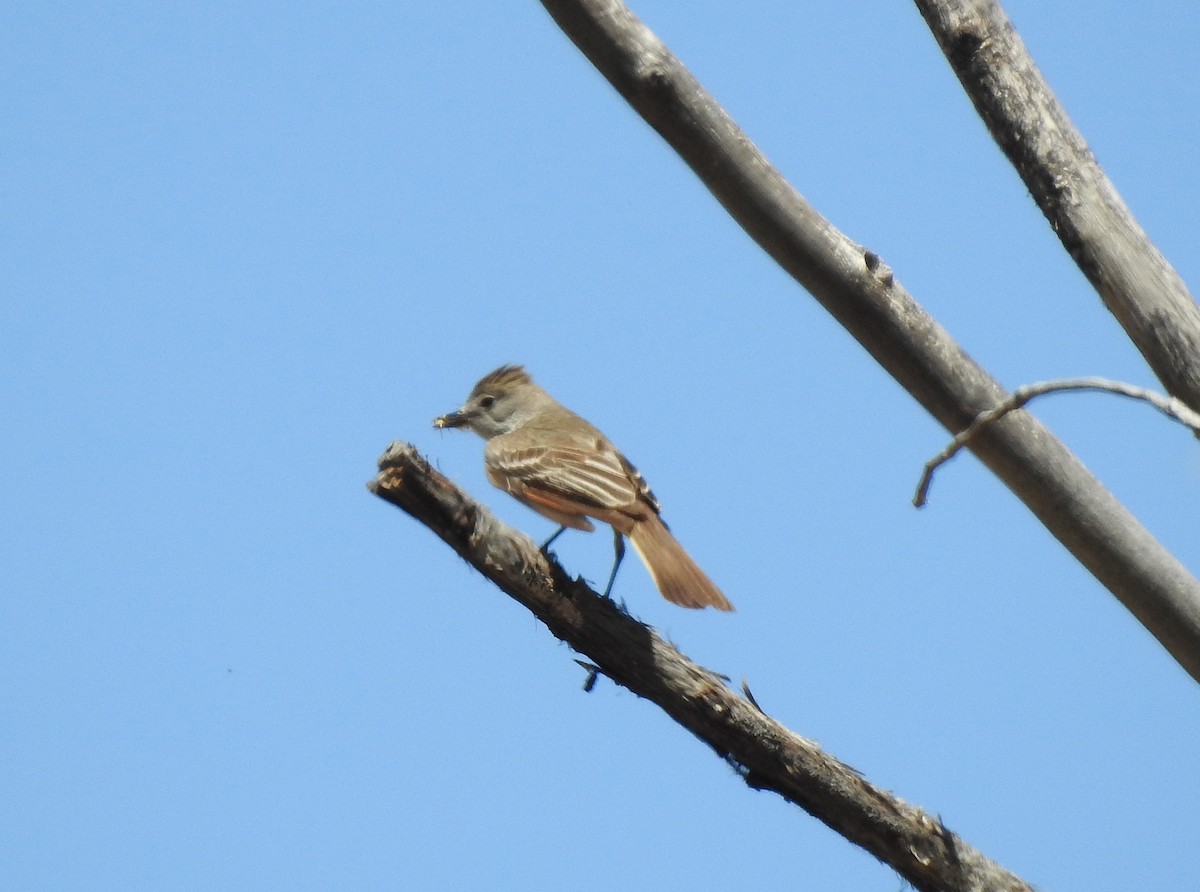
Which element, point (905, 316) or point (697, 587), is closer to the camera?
point (905, 316)

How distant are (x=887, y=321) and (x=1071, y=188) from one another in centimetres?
70

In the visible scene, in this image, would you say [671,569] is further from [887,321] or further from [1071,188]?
[1071,188]

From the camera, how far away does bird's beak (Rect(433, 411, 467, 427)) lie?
A: 8906 millimetres

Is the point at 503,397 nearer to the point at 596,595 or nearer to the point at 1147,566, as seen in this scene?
the point at 596,595

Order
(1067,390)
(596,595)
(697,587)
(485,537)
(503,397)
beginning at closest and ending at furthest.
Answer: (1067,390) → (485,537) → (596,595) → (697,587) → (503,397)

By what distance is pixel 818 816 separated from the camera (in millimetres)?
4770

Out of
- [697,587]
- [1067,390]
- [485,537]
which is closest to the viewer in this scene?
[1067,390]

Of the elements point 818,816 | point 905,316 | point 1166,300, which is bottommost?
point 818,816

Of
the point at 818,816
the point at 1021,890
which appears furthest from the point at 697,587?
the point at 1021,890

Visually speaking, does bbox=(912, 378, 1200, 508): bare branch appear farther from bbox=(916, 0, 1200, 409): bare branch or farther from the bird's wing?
A: the bird's wing

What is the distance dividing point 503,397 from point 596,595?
3.95m

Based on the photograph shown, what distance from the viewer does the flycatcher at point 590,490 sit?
5.81 m

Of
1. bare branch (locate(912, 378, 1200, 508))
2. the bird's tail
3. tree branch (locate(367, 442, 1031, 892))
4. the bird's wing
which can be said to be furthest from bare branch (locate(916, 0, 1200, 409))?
the bird's wing

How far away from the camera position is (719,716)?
4758 mm
